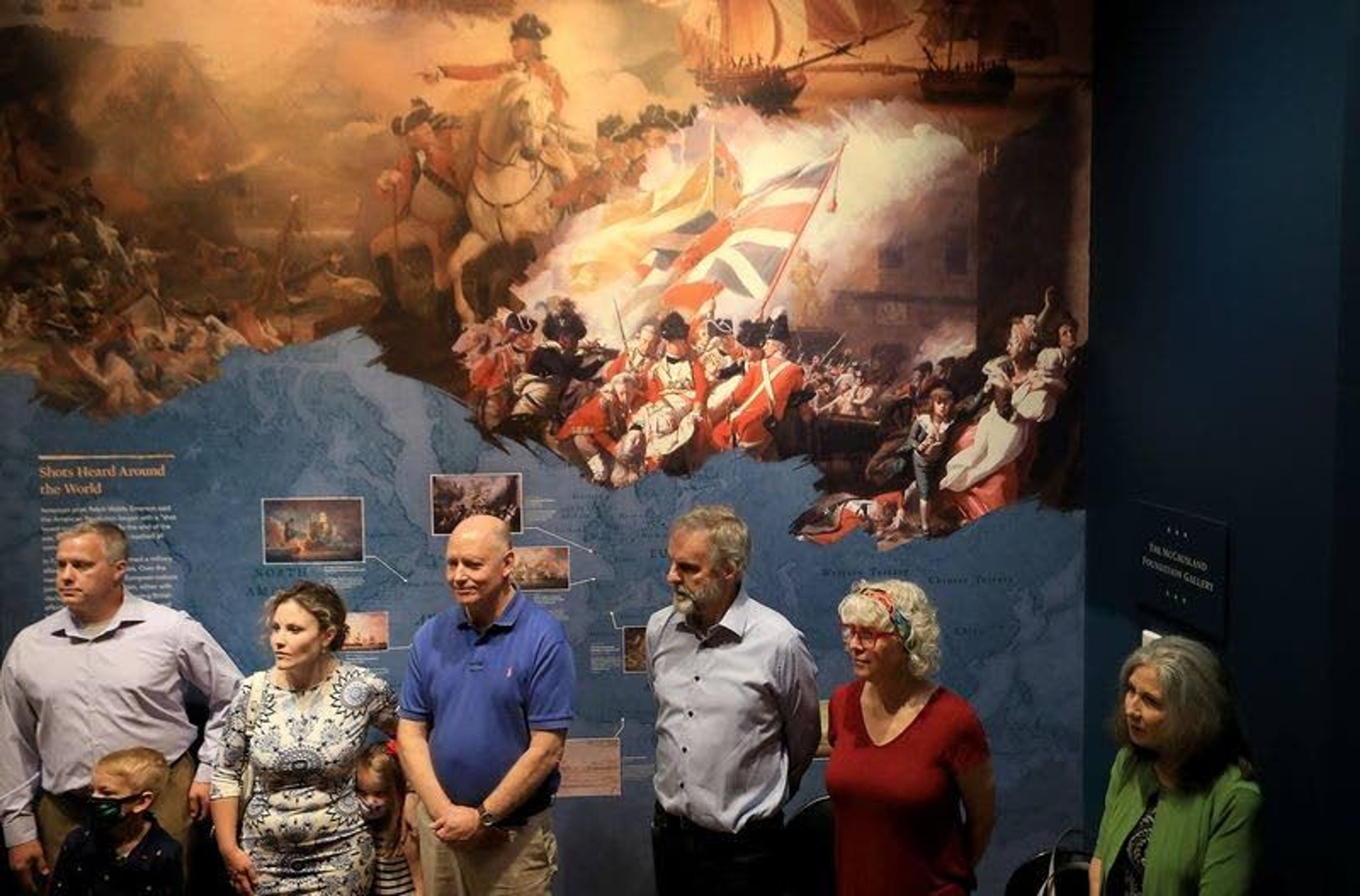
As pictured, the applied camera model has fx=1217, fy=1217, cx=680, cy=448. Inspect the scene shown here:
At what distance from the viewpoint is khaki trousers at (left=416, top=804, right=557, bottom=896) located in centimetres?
403

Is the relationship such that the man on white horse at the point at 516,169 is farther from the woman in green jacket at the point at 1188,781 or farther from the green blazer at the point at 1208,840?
the green blazer at the point at 1208,840

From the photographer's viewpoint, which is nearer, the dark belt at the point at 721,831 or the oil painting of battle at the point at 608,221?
the dark belt at the point at 721,831

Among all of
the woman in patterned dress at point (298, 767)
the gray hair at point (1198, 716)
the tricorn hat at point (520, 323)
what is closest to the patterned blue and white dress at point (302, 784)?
the woman in patterned dress at point (298, 767)

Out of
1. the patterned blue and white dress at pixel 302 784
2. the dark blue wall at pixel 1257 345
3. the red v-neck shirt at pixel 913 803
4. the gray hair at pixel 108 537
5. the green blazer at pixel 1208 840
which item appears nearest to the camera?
the green blazer at pixel 1208 840

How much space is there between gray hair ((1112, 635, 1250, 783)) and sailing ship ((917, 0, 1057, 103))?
2.63 meters

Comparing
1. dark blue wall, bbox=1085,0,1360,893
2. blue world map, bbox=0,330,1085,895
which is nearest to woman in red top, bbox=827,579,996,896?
dark blue wall, bbox=1085,0,1360,893

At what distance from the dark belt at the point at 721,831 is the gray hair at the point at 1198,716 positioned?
1.31m

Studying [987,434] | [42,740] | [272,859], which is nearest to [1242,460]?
[987,434]

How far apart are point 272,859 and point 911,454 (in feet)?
9.35

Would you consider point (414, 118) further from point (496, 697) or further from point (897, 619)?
point (897, 619)

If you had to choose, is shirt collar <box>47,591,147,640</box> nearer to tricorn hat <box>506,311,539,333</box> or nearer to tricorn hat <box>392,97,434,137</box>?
tricorn hat <box>506,311,539,333</box>

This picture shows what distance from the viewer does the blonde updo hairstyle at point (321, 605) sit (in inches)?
161

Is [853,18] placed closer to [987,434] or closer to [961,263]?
[961,263]

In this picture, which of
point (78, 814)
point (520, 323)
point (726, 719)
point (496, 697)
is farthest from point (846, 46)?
point (78, 814)
